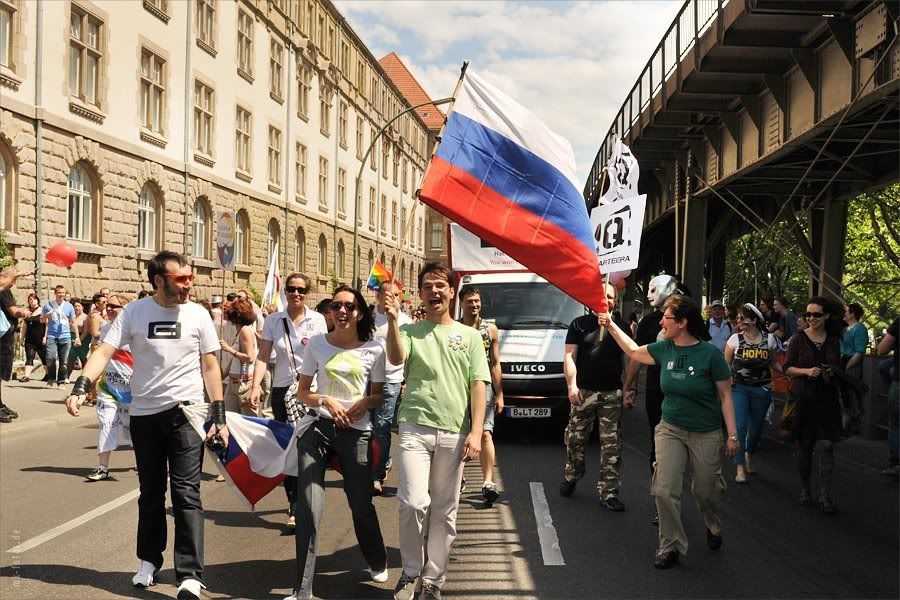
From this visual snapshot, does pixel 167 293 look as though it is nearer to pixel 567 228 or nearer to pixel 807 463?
pixel 567 228

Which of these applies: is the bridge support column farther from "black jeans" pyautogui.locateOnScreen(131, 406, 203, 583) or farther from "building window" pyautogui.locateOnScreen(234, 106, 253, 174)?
"black jeans" pyautogui.locateOnScreen(131, 406, 203, 583)

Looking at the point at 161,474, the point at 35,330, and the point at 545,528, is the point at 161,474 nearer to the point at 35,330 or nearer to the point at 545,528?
the point at 545,528

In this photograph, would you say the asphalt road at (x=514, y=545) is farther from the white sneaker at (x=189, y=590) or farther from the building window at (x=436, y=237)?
the building window at (x=436, y=237)

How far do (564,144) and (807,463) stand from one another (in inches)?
148

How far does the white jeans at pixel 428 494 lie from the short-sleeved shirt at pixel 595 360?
3.31 meters

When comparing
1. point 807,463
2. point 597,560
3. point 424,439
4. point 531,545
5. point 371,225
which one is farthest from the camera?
point 371,225

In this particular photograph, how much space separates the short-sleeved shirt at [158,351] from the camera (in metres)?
6.02

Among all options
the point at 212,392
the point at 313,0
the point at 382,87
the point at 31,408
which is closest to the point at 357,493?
the point at 212,392

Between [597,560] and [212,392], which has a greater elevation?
[212,392]

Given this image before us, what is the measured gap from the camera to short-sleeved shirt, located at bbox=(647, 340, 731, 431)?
6746 millimetres

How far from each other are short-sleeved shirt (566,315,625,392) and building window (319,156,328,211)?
1542 inches

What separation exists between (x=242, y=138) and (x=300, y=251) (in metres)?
9.01

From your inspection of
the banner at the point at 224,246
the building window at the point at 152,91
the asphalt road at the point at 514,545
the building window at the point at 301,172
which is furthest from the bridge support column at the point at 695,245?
the building window at the point at 301,172

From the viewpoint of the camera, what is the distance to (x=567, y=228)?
7422 millimetres
